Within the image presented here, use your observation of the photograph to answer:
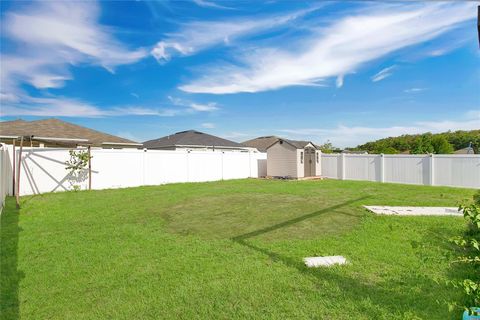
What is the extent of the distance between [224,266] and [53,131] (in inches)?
585

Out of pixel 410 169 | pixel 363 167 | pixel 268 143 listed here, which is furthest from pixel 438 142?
Answer: pixel 410 169

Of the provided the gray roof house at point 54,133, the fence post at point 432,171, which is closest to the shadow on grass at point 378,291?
the fence post at point 432,171

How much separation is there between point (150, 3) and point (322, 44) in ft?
20.8

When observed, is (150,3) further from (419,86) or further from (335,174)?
(419,86)

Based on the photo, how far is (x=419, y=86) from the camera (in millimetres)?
16328

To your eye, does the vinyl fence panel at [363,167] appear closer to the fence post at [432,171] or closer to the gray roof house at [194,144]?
the fence post at [432,171]

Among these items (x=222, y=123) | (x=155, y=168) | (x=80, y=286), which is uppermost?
(x=222, y=123)

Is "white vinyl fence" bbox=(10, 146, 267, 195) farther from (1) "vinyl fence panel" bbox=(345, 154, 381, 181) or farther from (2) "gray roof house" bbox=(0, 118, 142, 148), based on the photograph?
(1) "vinyl fence panel" bbox=(345, 154, 381, 181)

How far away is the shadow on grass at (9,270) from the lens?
262cm

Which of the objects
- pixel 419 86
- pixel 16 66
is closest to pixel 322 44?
pixel 419 86

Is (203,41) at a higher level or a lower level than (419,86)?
higher

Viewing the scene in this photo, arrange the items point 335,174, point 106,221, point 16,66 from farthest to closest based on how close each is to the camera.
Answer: point 335,174
point 16,66
point 106,221

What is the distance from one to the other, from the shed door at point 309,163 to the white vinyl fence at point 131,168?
11.1ft

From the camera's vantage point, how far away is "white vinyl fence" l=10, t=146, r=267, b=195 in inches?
420
